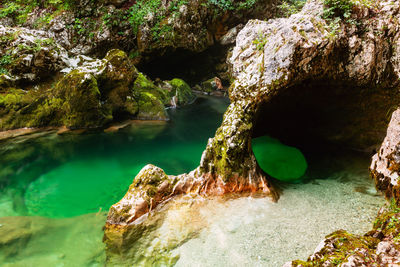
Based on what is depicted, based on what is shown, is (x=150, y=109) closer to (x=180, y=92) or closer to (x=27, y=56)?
(x=180, y=92)

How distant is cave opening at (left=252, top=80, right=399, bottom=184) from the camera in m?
5.56

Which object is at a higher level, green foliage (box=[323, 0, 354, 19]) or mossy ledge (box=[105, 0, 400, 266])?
green foliage (box=[323, 0, 354, 19])

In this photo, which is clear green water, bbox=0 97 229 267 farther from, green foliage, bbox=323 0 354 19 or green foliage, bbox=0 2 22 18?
green foliage, bbox=0 2 22 18

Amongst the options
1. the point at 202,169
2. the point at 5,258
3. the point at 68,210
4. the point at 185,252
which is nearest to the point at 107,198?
the point at 68,210

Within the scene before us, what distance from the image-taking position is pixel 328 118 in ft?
23.2

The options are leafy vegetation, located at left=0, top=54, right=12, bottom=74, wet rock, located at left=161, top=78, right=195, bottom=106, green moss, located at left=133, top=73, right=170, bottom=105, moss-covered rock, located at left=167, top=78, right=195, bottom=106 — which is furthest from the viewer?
moss-covered rock, located at left=167, top=78, right=195, bottom=106

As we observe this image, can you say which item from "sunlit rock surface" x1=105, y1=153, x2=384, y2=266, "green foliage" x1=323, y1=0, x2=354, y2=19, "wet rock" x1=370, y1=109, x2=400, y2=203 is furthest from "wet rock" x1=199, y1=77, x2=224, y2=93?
"wet rock" x1=370, y1=109, x2=400, y2=203

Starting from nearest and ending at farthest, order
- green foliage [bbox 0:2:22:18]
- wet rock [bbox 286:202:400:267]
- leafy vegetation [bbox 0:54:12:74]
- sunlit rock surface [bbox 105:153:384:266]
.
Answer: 1. wet rock [bbox 286:202:400:267]
2. sunlit rock surface [bbox 105:153:384:266]
3. leafy vegetation [bbox 0:54:12:74]
4. green foliage [bbox 0:2:22:18]

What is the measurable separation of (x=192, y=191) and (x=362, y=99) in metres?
4.89

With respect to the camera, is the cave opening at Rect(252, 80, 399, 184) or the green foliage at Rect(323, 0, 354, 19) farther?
the cave opening at Rect(252, 80, 399, 184)

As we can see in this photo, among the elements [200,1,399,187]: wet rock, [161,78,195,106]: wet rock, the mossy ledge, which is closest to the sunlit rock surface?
the mossy ledge

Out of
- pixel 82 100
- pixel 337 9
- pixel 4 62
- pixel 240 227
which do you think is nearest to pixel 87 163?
pixel 82 100

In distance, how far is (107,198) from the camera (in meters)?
6.15

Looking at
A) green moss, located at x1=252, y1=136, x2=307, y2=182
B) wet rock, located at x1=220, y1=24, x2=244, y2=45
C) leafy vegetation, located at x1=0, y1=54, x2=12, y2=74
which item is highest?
wet rock, located at x1=220, y1=24, x2=244, y2=45
